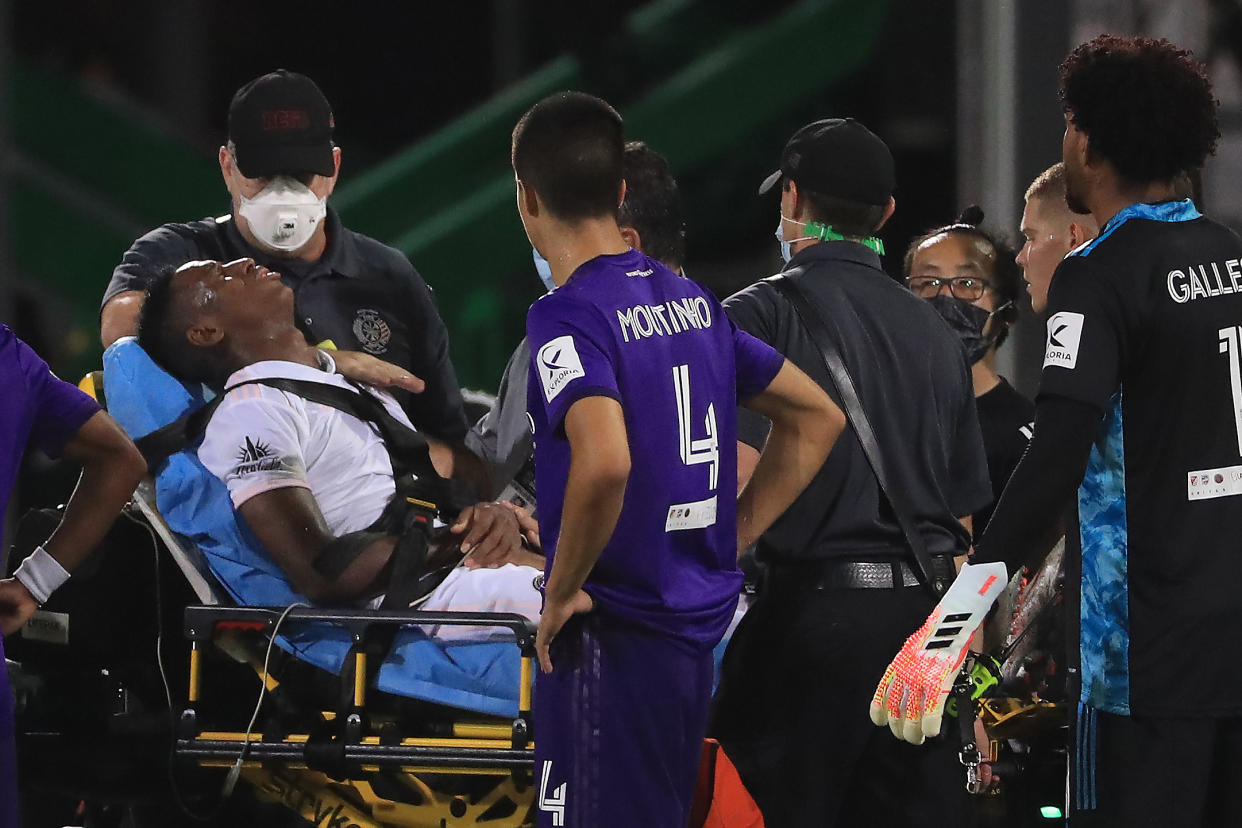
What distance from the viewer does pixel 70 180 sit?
8578 mm

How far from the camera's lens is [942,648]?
2391mm

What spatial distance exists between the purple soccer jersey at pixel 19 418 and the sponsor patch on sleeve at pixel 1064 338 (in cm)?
164

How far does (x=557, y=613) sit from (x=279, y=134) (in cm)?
241

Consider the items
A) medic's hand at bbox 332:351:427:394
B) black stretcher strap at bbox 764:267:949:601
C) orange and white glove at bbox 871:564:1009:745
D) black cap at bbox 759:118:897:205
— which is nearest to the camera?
orange and white glove at bbox 871:564:1009:745

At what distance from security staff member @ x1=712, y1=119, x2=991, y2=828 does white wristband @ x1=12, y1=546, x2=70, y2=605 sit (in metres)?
1.29

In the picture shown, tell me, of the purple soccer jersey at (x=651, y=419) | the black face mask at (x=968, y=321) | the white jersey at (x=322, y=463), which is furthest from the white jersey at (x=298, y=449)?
the black face mask at (x=968, y=321)

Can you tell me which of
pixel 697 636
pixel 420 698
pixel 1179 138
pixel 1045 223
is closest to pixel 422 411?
pixel 420 698

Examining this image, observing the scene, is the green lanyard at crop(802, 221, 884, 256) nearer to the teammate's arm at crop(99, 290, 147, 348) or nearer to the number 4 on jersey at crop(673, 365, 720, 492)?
the number 4 on jersey at crop(673, 365, 720, 492)

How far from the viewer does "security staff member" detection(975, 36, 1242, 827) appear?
2.46 m

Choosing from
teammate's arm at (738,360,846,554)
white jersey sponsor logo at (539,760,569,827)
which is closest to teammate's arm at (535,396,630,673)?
white jersey sponsor logo at (539,760,569,827)

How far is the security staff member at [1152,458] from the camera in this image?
246 centimetres

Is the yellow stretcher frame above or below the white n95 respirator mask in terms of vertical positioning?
below

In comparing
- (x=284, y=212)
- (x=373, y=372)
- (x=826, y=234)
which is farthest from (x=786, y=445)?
(x=284, y=212)

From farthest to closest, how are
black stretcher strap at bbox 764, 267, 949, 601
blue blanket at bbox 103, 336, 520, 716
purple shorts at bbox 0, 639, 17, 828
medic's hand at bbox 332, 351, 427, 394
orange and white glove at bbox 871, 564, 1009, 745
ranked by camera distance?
medic's hand at bbox 332, 351, 427, 394 → blue blanket at bbox 103, 336, 520, 716 → black stretcher strap at bbox 764, 267, 949, 601 → purple shorts at bbox 0, 639, 17, 828 → orange and white glove at bbox 871, 564, 1009, 745
